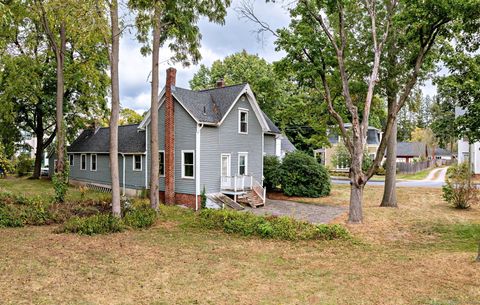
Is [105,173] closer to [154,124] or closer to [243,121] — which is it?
[243,121]

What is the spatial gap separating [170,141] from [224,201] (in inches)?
192

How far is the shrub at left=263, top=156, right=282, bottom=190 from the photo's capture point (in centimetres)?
2418

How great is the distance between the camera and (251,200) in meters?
19.9

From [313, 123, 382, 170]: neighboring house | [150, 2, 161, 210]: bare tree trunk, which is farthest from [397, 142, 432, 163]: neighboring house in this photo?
[150, 2, 161, 210]: bare tree trunk

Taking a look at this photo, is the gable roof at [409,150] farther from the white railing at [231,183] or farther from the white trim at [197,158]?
the white trim at [197,158]

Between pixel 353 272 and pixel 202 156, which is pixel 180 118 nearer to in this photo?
pixel 202 156

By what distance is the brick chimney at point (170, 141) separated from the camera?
20.0 m

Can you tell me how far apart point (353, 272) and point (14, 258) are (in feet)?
27.9

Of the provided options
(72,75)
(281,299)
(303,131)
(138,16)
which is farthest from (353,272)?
(303,131)

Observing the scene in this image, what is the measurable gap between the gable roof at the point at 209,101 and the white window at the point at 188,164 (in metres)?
2.13

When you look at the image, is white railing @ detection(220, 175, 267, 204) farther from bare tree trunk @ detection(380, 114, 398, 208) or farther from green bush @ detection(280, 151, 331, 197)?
bare tree trunk @ detection(380, 114, 398, 208)

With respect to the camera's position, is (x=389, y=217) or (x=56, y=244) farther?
(x=389, y=217)

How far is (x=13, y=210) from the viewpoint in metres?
Result: 13.4

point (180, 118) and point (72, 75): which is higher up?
point (72, 75)
